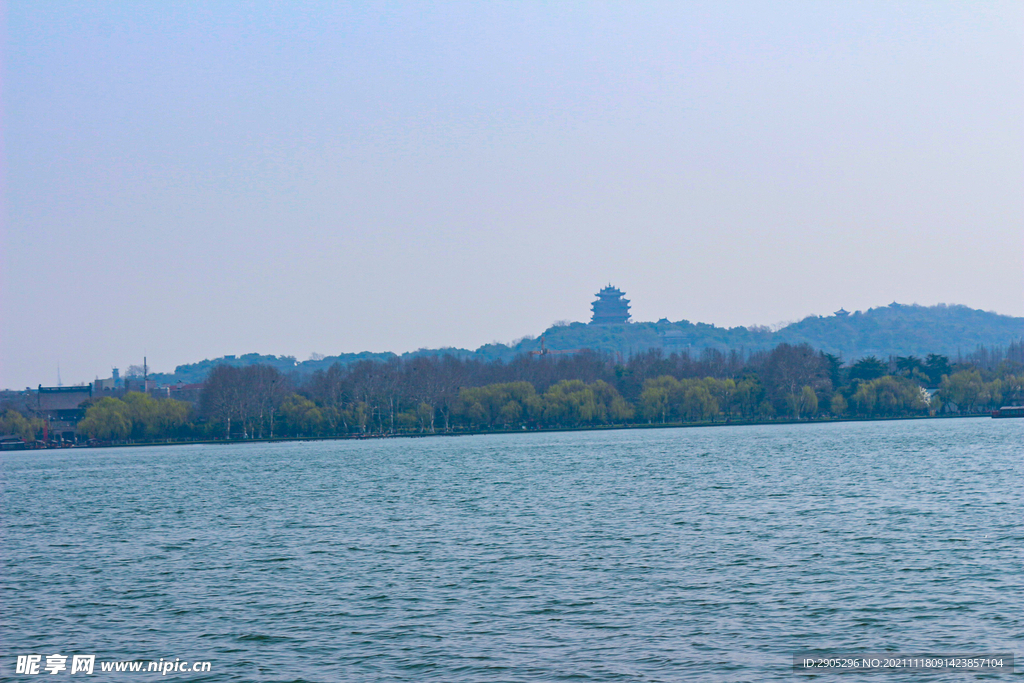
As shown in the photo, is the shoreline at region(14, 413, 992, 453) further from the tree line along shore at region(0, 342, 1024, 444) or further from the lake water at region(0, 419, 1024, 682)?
the lake water at region(0, 419, 1024, 682)

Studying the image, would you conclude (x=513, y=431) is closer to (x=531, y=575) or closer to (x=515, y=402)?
(x=515, y=402)

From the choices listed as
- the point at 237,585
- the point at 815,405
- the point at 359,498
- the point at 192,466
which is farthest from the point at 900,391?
the point at 237,585

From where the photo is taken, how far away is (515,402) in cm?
14475

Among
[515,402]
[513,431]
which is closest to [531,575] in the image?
[515,402]

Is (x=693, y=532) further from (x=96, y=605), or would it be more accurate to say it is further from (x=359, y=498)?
(x=359, y=498)

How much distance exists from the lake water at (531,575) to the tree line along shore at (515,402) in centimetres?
8165

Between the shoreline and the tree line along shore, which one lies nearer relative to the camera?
the shoreline

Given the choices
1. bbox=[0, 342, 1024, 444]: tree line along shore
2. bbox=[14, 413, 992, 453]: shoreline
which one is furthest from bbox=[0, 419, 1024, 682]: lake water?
bbox=[0, 342, 1024, 444]: tree line along shore

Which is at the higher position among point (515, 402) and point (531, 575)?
point (515, 402)

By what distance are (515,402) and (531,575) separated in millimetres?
116236

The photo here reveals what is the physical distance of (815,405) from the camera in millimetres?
149875

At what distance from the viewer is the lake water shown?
20094mm

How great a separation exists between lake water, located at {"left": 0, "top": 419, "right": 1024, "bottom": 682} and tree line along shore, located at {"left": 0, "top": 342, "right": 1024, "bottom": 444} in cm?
8165

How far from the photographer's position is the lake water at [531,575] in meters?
20.1
